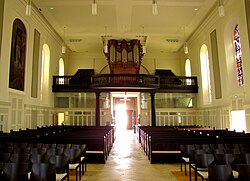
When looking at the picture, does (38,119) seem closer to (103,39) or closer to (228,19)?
(103,39)

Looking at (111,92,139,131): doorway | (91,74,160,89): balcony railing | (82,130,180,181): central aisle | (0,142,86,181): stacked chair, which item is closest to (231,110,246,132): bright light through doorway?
(82,130,180,181): central aisle

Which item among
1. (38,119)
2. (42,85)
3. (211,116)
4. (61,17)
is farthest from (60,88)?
(211,116)

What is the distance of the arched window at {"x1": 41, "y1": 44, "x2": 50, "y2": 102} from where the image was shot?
14445mm

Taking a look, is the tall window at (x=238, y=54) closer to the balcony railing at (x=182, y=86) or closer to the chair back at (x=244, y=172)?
the balcony railing at (x=182, y=86)

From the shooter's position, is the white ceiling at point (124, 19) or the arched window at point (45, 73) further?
the arched window at point (45, 73)

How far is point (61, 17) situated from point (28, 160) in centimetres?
1112

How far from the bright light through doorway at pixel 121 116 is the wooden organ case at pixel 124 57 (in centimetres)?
1034

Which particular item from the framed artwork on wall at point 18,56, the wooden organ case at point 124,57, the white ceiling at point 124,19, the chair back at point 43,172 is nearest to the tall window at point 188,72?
the white ceiling at point 124,19

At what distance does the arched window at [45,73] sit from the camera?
14.4 metres

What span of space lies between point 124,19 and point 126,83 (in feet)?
13.6

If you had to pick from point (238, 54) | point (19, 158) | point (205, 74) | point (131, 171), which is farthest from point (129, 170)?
Answer: point (205, 74)

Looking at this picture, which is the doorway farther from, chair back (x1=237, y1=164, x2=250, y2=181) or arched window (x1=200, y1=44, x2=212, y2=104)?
chair back (x1=237, y1=164, x2=250, y2=181)

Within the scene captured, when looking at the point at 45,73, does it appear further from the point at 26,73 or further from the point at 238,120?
the point at 238,120

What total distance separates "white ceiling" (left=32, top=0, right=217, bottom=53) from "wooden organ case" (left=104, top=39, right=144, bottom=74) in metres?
0.69
